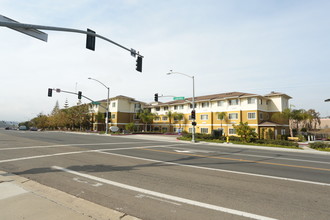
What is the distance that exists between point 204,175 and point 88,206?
4473 mm

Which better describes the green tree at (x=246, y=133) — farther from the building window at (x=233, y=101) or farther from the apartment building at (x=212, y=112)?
the building window at (x=233, y=101)

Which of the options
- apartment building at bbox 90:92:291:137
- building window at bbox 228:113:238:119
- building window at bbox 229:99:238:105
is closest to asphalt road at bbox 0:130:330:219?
apartment building at bbox 90:92:291:137

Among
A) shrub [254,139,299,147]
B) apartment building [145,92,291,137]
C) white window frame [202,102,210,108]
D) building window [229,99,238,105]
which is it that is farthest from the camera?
white window frame [202,102,210,108]

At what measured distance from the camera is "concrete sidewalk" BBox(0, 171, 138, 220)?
11.7ft

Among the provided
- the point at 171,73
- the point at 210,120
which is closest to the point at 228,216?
the point at 171,73

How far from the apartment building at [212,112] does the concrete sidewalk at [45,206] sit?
25516 millimetres

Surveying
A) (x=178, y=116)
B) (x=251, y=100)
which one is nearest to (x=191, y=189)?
(x=251, y=100)

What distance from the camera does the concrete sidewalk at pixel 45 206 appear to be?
3.57 meters

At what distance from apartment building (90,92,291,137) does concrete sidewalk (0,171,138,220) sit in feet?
83.7


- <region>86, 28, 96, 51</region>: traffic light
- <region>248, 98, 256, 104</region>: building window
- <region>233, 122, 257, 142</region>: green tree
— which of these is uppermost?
<region>248, 98, 256, 104</region>: building window

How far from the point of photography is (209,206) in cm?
440

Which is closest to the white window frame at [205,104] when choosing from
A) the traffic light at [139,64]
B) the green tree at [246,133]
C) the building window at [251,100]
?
the building window at [251,100]

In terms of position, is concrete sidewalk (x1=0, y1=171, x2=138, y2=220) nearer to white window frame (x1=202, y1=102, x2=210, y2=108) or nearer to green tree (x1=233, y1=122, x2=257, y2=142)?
green tree (x1=233, y1=122, x2=257, y2=142)

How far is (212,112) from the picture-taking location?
138ft
